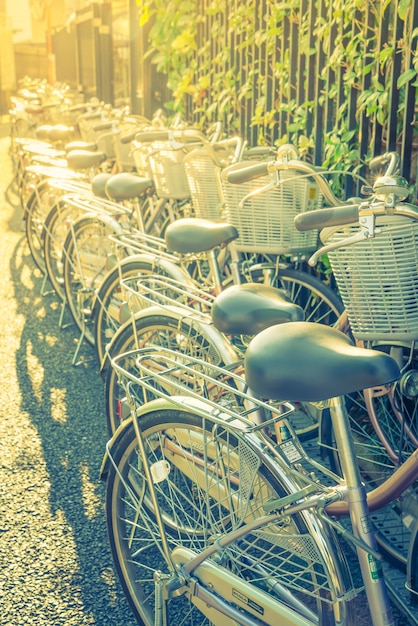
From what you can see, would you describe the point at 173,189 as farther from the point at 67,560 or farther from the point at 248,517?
the point at 248,517

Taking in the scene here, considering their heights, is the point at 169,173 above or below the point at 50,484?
above

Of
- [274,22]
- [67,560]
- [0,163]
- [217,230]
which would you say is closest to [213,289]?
[217,230]

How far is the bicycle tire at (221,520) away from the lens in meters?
2.10

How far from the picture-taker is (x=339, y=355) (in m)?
1.85

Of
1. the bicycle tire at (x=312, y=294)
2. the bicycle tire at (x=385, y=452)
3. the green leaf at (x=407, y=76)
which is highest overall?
the green leaf at (x=407, y=76)

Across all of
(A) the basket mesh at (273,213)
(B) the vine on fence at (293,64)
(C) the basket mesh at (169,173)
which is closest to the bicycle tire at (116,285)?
(A) the basket mesh at (273,213)

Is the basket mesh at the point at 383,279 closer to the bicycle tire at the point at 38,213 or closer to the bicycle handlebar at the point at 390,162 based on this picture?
the bicycle handlebar at the point at 390,162

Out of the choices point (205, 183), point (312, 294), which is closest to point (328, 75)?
point (205, 183)

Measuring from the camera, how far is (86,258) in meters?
5.30

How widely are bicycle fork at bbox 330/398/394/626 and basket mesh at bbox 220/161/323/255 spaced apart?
5.80ft

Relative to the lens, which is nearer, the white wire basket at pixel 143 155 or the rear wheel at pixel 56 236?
the white wire basket at pixel 143 155

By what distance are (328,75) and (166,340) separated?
1.71 metres

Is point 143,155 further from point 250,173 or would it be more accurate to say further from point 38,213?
point 250,173

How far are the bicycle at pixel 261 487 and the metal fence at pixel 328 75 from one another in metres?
1.64
